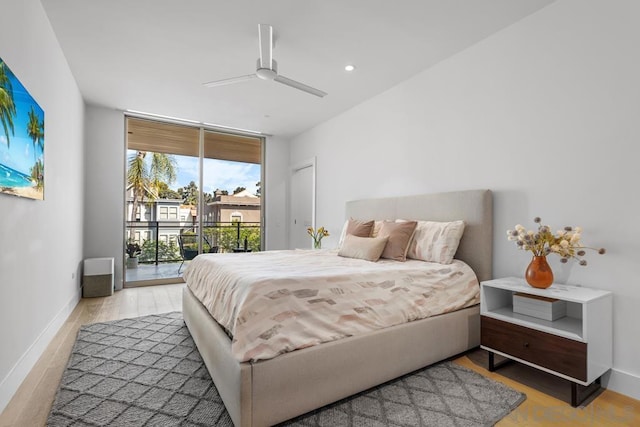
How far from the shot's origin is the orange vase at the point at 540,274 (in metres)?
2.03

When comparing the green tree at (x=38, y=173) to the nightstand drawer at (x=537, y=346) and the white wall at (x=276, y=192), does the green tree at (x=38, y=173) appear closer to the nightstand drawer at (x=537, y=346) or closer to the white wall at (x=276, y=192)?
the nightstand drawer at (x=537, y=346)

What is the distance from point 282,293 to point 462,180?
2.10m

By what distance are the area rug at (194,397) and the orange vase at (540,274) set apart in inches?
26.9

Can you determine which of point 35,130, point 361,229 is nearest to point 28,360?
point 35,130

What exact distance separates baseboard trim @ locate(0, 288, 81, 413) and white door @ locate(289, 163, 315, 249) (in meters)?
3.41

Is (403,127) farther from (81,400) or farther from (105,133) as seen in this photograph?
(105,133)

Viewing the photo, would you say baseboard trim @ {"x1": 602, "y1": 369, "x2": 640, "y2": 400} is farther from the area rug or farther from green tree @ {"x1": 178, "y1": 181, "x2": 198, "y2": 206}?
green tree @ {"x1": 178, "y1": 181, "x2": 198, "y2": 206}

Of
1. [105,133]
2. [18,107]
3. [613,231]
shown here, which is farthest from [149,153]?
[613,231]

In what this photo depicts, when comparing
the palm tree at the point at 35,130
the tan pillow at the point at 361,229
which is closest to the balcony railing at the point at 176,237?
the palm tree at the point at 35,130

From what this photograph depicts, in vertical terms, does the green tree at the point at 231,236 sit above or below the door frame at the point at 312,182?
below

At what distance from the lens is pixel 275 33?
267 cm

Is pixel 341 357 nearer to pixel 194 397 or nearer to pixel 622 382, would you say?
pixel 194 397

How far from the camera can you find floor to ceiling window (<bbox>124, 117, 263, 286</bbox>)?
4949 mm

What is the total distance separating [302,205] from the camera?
5730 mm
